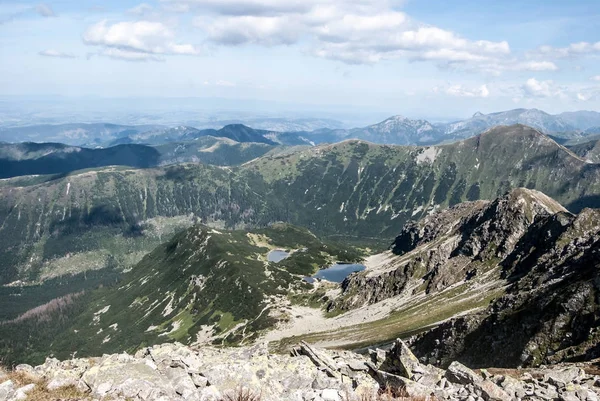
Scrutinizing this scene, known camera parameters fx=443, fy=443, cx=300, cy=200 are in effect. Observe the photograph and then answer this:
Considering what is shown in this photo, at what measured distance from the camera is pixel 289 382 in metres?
33.4

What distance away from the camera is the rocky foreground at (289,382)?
2788cm

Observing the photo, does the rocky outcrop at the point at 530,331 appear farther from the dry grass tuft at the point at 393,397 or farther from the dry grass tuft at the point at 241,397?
the dry grass tuft at the point at 241,397

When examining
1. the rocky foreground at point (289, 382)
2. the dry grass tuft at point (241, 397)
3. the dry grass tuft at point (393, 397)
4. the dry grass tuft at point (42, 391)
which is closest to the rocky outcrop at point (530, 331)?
the rocky foreground at point (289, 382)

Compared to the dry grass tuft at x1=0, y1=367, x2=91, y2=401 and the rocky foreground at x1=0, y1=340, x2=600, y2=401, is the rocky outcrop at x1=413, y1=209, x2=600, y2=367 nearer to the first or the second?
the rocky foreground at x1=0, y1=340, x2=600, y2=401

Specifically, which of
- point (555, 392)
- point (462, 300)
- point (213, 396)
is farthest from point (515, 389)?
point (462, 300)

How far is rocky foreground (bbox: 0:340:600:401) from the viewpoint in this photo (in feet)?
91.5

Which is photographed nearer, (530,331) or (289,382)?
(289,382)

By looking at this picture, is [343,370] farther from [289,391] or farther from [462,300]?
[462,300]

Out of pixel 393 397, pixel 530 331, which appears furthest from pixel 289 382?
pixel 530 331

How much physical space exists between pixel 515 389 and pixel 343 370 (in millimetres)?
13256

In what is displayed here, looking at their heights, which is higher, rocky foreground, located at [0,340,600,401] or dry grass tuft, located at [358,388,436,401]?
dry grass tuft, located at [358,388,436,401]

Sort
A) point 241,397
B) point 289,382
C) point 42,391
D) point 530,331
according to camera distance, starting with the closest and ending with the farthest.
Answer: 1. point 241,397
2. point 42,391
3. point 289,382
4. point 530,331

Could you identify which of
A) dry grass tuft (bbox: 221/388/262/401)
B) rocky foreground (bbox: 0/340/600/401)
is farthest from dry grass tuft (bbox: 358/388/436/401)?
dry grass tuft (bbox: 221/388/262/401)

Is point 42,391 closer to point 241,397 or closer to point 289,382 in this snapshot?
point 241,397
